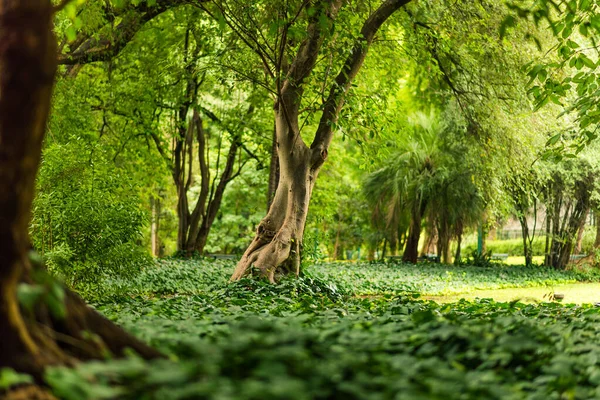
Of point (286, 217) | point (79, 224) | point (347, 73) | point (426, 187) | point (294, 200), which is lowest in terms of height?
point (79, 224)

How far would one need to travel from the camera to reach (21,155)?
110 inches

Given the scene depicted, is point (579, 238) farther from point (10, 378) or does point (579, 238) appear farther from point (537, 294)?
point (10, 378)

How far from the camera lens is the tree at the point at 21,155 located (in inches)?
109

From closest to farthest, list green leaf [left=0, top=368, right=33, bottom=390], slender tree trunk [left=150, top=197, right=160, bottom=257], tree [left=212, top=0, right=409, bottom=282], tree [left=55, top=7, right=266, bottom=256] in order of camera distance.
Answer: green leaf [left=0, top=368, right=33, bottom=390]
tree [left=212, top=0, right=409, bottom=282]
tree [left=55, top=7, right=266, bottom=256]
slender tree trunk [left=150, top=197, right=160, bottom=257]

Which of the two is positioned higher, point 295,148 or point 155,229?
point 295,148

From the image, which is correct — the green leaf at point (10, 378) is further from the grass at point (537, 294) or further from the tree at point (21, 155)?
the grass at point (537, 294)

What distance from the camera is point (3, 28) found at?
2.90 m

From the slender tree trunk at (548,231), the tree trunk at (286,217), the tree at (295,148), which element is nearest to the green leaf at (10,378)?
the tree at (295,148)

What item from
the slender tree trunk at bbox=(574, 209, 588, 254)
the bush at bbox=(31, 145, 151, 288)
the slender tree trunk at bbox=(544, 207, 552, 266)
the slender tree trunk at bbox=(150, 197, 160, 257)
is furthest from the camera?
the slender tree trunk at bbox=(150, 197, 160, 257)

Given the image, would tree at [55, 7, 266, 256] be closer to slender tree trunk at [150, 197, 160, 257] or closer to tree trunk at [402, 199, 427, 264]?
tree trunk at [402, 199, 427, 264]

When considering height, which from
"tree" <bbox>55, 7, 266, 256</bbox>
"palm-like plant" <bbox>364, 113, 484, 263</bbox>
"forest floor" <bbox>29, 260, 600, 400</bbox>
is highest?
"tree" <bbox>55, 7, 266, 256</bbox>

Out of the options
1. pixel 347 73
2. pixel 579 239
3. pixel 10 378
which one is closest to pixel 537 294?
pixel 347 73

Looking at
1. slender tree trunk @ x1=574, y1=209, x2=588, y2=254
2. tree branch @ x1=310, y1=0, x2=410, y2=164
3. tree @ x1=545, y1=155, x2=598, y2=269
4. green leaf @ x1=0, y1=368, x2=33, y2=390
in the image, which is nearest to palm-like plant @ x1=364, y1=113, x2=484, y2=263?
tree @ x1=545, y1=155, x2=598, y2=269

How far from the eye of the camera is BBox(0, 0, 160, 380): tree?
2760mm
